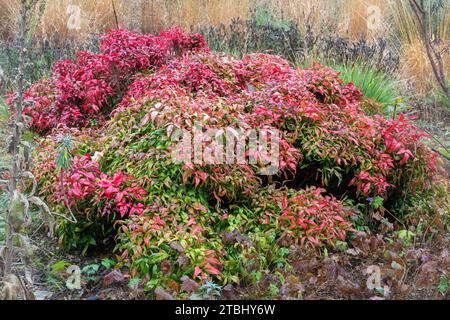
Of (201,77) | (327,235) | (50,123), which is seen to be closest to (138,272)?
(327,235)

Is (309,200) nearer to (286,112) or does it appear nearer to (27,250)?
(286,112)

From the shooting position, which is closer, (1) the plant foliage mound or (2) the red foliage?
(1) the plant foliage mound

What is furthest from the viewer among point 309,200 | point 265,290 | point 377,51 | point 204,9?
point 204,9

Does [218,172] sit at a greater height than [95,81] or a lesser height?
lesser

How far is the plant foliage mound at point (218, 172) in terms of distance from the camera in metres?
3.19

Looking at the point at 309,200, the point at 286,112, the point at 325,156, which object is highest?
the point at 286,112

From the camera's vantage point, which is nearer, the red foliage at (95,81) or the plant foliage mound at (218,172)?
the plant foliage mound at (218,172)

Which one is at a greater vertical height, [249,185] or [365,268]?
[249,185]

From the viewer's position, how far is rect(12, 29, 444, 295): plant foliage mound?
3.19 meters

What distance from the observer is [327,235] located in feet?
11.2

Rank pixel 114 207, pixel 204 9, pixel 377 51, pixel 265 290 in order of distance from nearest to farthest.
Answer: pixel 265 290
pixel 114 207
pixel 377 51
pixel 204 9

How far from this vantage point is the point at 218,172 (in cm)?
339

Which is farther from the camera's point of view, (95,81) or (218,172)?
(95,81)

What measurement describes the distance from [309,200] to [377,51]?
3825mm
